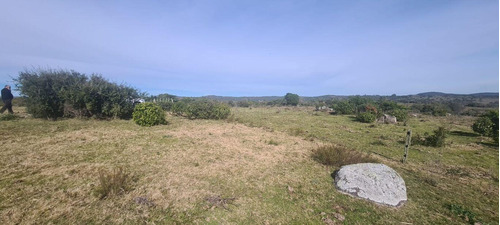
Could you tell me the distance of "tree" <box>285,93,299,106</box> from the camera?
5973 centimetres

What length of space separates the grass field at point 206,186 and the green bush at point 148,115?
13.6ft

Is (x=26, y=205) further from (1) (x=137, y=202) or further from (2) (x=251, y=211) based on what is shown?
(2) (x=251, y=211)

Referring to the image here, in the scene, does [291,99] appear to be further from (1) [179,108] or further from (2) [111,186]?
(2) [111,186]

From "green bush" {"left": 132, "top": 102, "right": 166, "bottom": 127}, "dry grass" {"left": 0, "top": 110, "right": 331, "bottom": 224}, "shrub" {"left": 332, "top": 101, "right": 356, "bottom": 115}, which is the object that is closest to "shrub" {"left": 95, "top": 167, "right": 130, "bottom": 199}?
"dry grass" {"left": 0, "top": 110, "right": 331, "bottom": 224}

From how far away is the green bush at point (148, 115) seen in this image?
13.1m

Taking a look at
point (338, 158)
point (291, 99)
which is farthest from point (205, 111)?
point (291, 99)

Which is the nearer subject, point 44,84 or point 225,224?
point 225,224

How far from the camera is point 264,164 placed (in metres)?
7.01

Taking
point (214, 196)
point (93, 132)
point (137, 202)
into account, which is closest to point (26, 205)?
point (137, 202)

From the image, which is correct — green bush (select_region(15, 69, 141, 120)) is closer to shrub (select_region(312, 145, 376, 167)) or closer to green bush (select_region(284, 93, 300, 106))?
shrub (select_region(312, 145, 376, 167))

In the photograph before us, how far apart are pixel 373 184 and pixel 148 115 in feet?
42.9

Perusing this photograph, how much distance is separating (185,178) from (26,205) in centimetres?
304

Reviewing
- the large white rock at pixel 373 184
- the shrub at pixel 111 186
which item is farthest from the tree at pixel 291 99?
the shrub at pixel 111 186

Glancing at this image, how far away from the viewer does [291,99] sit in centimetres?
5991
